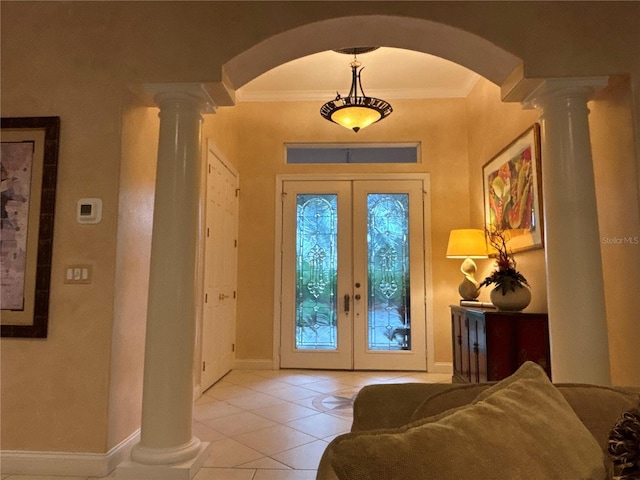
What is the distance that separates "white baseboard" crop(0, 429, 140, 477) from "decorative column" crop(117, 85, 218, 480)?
157 millimetres

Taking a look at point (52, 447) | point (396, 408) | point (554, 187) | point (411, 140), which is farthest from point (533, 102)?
point (52, 447)

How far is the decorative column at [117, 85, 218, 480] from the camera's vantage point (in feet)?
8.07

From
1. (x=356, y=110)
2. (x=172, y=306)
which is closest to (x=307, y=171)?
(x=356, y=110)

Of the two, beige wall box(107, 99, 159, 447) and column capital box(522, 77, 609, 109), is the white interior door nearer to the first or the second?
beige wall box(107, 99, 159, 447)

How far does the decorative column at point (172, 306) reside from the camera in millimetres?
2461

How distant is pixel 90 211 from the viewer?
2635 millimetres

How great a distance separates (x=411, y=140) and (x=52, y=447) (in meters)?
4.78

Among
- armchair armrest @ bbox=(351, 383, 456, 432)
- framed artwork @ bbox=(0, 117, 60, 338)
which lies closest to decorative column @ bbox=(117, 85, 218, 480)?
framed artwork @ bbox=(0, 117, 60, 338)

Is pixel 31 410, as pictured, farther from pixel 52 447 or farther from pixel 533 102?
pixel 533 102

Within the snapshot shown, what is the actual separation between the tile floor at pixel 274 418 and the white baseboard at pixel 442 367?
89 millimetres

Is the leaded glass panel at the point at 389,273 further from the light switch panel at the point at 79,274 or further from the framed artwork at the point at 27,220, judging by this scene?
the framed artwork at the point at 27,220

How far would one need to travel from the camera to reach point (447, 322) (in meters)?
5.31

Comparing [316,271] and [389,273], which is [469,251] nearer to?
[389,273]

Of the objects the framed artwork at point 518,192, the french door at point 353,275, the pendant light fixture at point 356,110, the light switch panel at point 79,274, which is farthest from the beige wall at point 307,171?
the light switch panel at point 79,274
